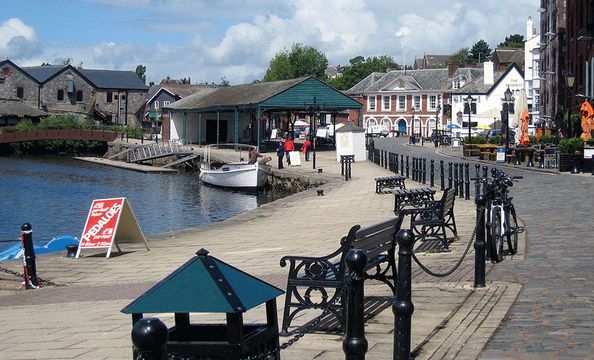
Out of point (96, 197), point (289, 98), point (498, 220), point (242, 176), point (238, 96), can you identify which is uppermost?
point (238, 96)

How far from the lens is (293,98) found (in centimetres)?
6031

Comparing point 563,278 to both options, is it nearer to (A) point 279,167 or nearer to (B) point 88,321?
(B) point 88,321

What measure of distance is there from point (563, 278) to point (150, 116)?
307 ft

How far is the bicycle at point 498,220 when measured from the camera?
39.5ft

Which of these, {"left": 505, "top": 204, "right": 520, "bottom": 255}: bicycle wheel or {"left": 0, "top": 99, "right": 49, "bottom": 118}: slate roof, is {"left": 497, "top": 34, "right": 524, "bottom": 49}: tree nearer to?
{"left": 0, "top": 99, "right": 49, "bottom": 118}: slate roof

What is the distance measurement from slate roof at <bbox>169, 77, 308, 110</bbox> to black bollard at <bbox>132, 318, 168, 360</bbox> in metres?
55.2

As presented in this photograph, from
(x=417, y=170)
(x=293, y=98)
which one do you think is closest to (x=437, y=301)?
(x=417, y=170)

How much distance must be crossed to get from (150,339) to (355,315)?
2.23 meters

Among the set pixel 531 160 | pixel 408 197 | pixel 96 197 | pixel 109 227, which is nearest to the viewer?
pixel 109 227

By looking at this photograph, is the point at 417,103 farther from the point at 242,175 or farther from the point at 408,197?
the point at 408,197

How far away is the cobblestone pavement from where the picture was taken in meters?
7.43

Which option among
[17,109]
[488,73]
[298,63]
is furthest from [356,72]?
[17,109]

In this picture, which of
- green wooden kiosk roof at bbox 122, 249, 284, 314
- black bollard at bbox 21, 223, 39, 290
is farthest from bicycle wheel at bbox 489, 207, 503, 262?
green wooden kiosk roof at bbox 122, 249, 284, 314

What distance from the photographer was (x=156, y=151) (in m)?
67.4
